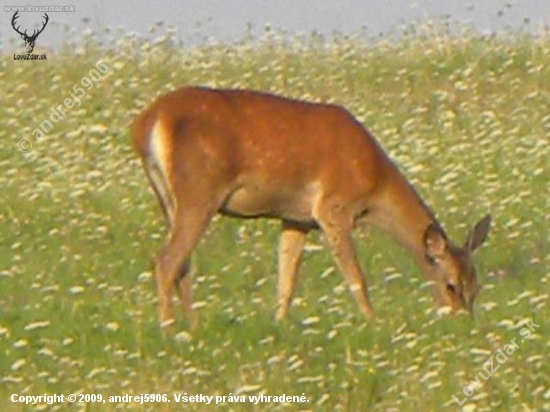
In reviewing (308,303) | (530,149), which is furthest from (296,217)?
(530,149)

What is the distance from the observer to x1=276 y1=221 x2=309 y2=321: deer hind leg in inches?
505

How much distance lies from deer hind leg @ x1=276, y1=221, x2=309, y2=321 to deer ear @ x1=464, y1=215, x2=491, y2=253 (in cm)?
103

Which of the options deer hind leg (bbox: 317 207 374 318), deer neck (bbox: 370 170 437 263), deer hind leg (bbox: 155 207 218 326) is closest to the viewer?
deer hind leg (bbox: 155 207 218 326)

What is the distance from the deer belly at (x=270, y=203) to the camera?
1275cm

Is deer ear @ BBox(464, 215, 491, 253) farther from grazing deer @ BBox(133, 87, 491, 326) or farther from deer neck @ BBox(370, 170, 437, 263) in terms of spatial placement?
deer neck @ BBox(370, 170, 437, 263)

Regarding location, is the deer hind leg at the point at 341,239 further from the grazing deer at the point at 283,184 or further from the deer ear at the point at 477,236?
the deer ear at the point at 477,236

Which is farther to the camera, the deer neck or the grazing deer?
the deer neck

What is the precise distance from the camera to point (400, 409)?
9609 millimetres

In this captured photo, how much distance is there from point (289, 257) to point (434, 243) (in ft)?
2.91

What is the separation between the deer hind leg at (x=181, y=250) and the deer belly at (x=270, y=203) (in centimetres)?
28

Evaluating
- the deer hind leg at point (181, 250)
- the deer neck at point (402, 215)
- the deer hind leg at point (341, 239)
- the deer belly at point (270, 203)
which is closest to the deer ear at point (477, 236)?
the deer neck at point (402, 215)

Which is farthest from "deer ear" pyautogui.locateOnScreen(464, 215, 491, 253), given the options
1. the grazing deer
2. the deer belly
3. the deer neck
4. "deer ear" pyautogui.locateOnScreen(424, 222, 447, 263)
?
the deer belly

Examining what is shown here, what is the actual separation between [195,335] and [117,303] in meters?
1.18

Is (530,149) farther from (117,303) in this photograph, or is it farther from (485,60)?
(117,303)
